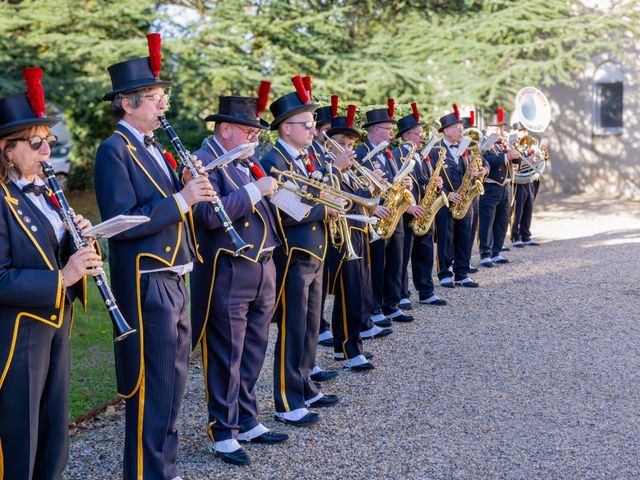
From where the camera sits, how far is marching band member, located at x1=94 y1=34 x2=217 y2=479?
4.28 meters

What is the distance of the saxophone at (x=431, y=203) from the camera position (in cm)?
1015

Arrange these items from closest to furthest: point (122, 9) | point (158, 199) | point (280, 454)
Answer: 1. point (158, 199)
2. point (280, 454)
3. point (122, 9)

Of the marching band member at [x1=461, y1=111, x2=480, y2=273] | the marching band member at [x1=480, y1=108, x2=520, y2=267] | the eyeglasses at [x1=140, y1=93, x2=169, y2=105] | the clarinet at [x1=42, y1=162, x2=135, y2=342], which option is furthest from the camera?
the marching band member at [x1=480, y1=108, x2=520, y2=267]

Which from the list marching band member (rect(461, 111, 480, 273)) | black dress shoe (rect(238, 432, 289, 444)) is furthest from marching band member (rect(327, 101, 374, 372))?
marching band member (rect(461, 111, 480, 273))

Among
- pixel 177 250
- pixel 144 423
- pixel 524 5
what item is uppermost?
pixel 524 5

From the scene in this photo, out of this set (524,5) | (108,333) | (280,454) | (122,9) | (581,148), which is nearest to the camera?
(280,454)

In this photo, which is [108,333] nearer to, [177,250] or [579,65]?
[177,250]

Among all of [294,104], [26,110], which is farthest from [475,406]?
[26,110]

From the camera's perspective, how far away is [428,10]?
67.2 feet

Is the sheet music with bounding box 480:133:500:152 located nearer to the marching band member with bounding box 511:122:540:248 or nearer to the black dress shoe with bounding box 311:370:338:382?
the marching band member with bounding box 511:122:540:248

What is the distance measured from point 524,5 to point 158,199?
1676 cm

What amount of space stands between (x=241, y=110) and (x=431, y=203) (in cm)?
543

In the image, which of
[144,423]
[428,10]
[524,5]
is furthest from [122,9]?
[144,423]

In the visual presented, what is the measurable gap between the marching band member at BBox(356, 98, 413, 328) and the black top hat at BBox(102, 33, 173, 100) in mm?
3758
